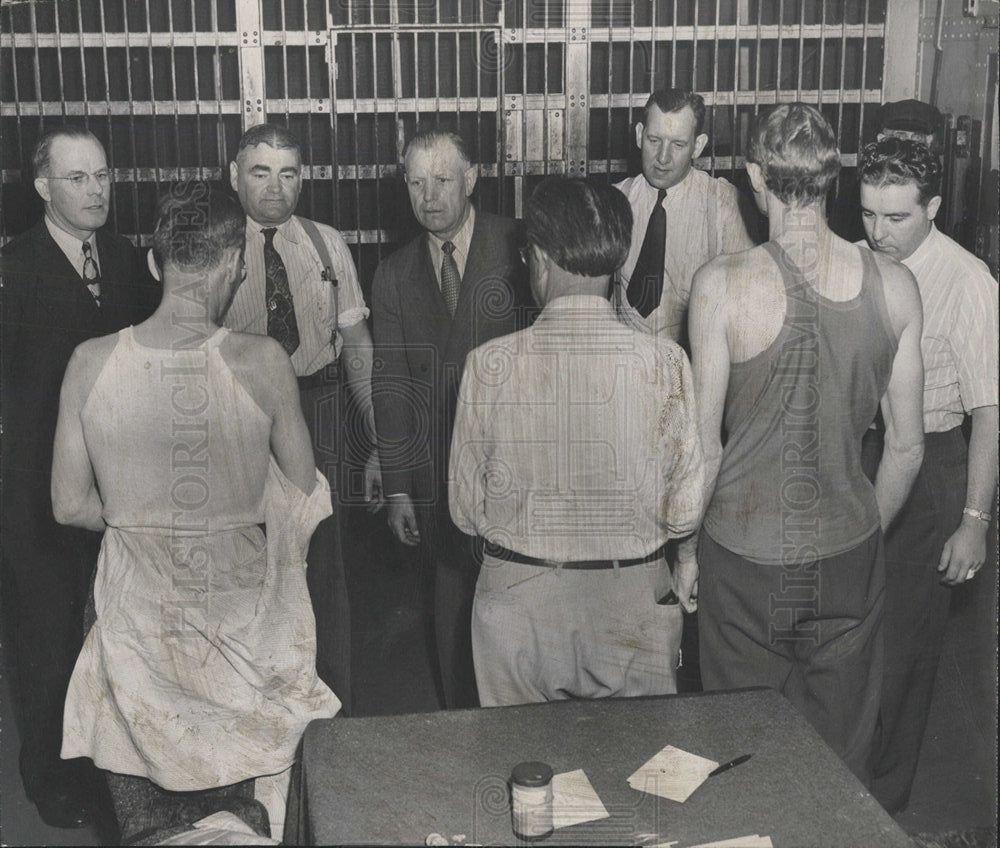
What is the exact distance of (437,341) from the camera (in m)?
3.07

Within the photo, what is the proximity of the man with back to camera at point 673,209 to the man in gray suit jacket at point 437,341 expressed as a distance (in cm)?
33

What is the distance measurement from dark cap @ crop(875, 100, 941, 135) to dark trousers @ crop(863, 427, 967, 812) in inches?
31.7

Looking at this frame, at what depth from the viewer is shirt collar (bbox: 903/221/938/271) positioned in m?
3.00

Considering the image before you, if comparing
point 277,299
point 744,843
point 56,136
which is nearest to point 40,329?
point 56,136

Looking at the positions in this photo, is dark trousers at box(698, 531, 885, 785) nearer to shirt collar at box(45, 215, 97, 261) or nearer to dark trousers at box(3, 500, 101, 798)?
dark trousers at box(3, 500, 101, 798)

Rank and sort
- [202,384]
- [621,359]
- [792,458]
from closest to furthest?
[621,359] < [202,384] < [792,458]

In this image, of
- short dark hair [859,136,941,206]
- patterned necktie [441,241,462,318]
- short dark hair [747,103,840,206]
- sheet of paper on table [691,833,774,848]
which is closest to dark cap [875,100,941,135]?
short dark hair [859,136,941,206]

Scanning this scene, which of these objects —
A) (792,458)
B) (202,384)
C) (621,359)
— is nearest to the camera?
(621,359)

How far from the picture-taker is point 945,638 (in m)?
3.21

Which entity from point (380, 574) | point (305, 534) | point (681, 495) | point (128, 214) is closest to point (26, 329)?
point (128, 214)

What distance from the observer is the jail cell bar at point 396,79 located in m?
2.83

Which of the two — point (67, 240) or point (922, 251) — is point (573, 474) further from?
point (67, 240)

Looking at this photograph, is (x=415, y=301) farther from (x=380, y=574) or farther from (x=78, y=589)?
(x=78, y=589)

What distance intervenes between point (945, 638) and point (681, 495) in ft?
3.28
